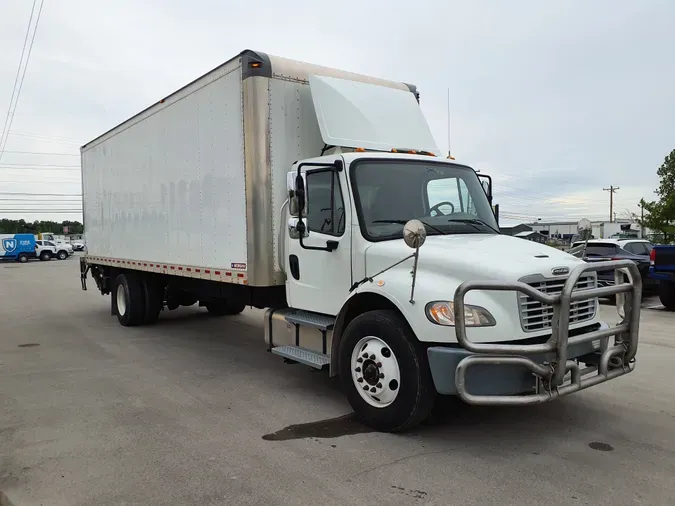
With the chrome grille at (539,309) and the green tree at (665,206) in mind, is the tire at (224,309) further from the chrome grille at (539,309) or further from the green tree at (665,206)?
the green tree at (665,206)

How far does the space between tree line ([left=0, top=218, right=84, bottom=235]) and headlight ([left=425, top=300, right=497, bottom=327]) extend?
89077 millimetres

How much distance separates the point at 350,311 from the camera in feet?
17.2

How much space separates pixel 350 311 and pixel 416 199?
51.2 inches

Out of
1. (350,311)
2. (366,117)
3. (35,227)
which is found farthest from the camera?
(35,227)

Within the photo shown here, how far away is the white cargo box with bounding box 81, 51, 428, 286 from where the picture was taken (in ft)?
20.1

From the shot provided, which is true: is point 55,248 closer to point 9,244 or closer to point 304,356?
point 9,244

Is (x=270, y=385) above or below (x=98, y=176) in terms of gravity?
below

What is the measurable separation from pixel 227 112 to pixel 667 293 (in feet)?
36.6

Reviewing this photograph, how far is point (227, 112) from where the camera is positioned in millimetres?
6594

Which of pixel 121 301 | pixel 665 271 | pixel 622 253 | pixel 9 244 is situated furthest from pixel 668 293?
pixel 9 244

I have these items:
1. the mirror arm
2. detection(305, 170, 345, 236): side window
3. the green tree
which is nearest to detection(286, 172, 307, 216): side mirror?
the mirror arm

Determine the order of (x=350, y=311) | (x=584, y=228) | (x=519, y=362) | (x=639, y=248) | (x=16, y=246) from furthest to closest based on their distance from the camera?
(x=16, y=246)
(x=639, y=248)
(x=584, y=228)
(x=350, y=311)
(x=519, y=362)

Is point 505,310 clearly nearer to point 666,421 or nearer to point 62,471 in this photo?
point 666,421

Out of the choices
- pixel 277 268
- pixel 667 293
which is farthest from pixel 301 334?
pixel 667 293
